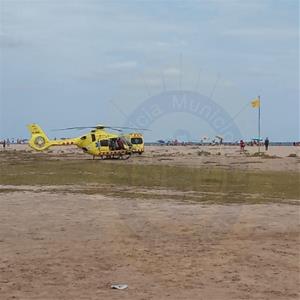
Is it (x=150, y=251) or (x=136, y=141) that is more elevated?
(x=136, y=141)

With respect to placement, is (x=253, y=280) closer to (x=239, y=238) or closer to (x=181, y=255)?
(x=181, y=255)

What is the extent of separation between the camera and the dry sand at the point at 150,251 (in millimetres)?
8344

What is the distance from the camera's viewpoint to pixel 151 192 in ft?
71.4

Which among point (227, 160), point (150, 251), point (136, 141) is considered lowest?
point (227, 160)

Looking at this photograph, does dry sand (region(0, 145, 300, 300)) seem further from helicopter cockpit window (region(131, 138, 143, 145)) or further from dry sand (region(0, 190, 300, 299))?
helicopter cockpit window (region(131, 138, 143, 145))

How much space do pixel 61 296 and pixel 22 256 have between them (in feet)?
8.76

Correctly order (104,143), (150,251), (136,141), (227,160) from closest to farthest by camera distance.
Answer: (150,251), (104,143), (227,160), (136,141)

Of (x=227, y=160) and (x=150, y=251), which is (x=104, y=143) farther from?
(x=150, y=251)

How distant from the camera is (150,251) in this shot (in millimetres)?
10844

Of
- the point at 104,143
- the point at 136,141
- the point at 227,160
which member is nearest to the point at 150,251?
the point at 104,143

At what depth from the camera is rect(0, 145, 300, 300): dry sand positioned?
8.34 m

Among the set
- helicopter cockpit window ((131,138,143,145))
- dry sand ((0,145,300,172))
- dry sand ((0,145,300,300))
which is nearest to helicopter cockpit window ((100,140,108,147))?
dry sand ((0,145,300,172))

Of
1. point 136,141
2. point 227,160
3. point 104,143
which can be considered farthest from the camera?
point 136,141

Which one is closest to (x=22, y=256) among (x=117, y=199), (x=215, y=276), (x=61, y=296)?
(x=61, y=296)
